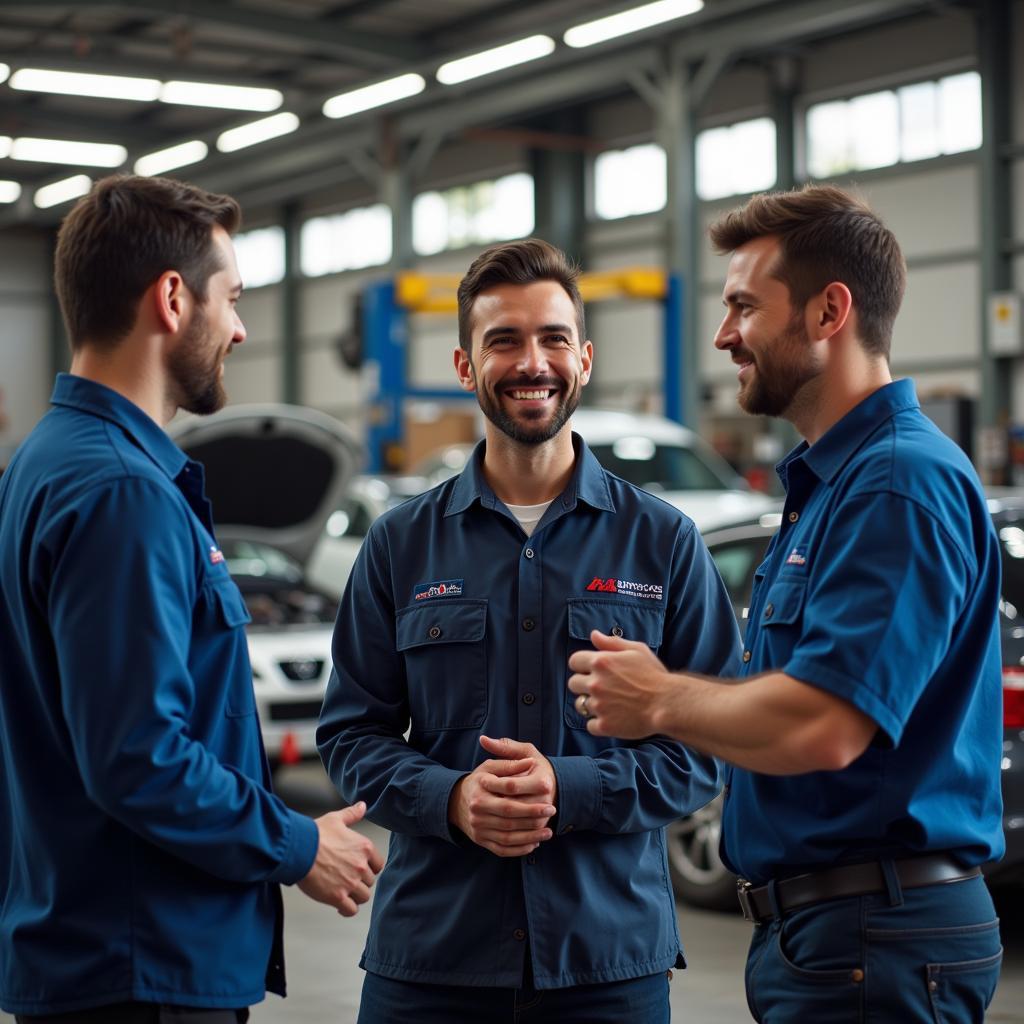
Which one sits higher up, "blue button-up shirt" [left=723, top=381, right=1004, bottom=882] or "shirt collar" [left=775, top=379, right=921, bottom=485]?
"shirt collar" [left=775, top=379, right=921, bottom=485]

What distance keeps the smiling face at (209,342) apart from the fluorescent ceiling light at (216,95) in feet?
52.8

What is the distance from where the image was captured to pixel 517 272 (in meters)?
2.63

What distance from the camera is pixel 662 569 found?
101 inches

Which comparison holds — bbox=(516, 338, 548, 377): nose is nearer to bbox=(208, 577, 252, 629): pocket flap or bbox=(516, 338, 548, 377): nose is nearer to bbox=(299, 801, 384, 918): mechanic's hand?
bbox=(208, 577, 252, 629): pocket flap

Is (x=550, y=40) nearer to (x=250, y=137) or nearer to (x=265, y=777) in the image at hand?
(x=250, y=137)

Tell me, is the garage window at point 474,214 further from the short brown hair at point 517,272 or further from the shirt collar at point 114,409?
the shirt collar at point 114,409

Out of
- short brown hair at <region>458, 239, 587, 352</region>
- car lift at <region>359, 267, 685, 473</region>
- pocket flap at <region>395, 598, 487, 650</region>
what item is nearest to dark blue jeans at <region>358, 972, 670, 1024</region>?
pocket flap at <region>395, 598, 487, 650</region>

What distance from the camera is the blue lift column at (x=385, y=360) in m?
14.4

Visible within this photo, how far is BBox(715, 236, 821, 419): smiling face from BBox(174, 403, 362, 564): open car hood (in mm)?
4037

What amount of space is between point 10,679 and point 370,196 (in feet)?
78.7

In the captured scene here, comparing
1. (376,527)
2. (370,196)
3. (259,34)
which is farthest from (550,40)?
(376,527)

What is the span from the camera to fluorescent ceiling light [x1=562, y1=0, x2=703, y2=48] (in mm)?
14359

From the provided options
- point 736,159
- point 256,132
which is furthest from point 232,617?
point 256,132

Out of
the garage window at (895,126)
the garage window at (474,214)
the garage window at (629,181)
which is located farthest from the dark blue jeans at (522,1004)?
the garage window at (474,214)
